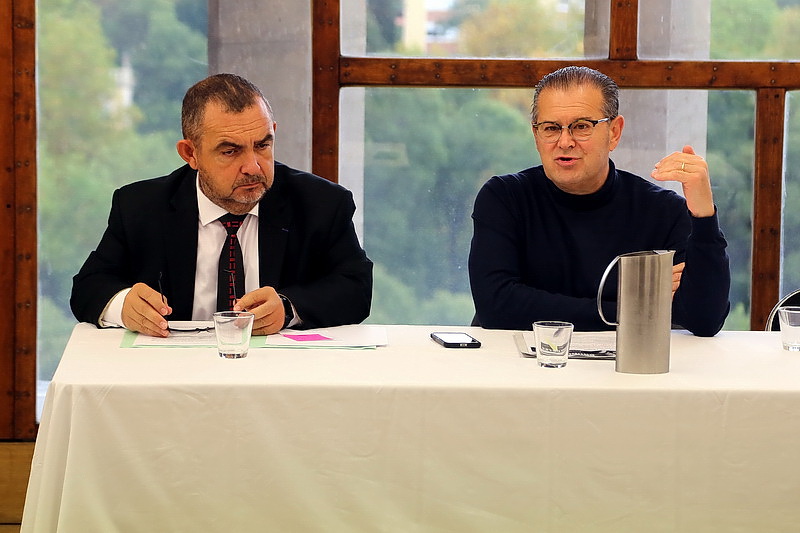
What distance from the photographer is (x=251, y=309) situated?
2.00m

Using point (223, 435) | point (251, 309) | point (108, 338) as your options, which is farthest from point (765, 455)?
point (108, 338)

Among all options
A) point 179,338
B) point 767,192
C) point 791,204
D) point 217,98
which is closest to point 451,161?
point 767,192

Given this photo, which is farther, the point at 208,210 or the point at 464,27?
the point at 464,27

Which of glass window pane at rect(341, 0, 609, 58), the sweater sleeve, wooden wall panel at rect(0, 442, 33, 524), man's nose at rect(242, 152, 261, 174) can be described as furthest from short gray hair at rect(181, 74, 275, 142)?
wooden wall panel at rect(0, 442, 33, 524)

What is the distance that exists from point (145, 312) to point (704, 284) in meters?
1.23

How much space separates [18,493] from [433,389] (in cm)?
236

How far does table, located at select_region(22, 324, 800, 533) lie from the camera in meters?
1.48

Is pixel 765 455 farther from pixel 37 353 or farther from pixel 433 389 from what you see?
pixel 37 353

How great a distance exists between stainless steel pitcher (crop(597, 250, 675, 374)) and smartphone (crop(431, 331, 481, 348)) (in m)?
0.32

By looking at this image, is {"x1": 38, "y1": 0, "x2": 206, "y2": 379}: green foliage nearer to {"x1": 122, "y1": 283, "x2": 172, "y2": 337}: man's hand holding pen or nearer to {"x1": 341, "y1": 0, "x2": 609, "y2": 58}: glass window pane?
{"x1": 341, "y1": 0, "x2": 609, "y2": 58}: glass window pane

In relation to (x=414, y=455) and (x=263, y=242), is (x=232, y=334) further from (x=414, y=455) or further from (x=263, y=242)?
(x=263, y=242)

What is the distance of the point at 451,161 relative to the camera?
3594 mm

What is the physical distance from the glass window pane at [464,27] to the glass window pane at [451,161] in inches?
6.4

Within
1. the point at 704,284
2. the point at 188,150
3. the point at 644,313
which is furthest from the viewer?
the point at 188,150
